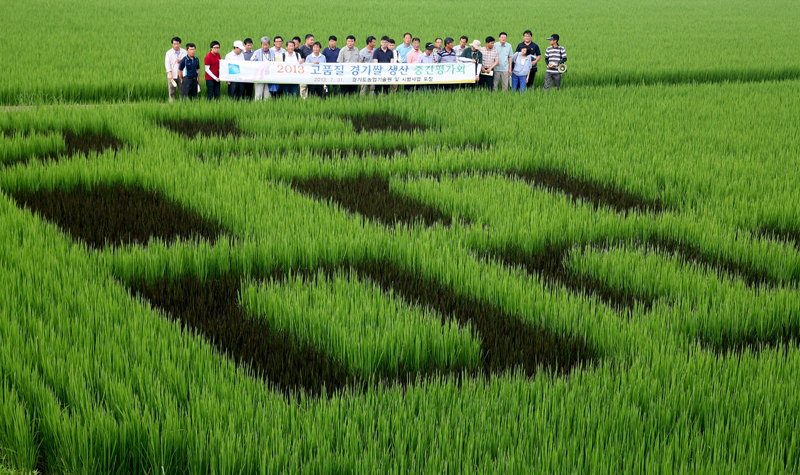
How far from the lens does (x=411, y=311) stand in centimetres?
383

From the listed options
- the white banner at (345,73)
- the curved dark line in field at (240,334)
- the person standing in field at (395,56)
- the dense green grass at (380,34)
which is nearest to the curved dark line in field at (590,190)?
the curved dark line in field at (240,334)

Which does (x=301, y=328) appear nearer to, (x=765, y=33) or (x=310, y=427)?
(x=310, y=427)

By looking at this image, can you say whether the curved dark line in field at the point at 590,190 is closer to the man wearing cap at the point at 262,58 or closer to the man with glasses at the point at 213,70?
the man wearing cap at the point at 262,58

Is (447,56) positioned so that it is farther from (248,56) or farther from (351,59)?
(248,56)

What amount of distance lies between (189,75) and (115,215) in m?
6.57

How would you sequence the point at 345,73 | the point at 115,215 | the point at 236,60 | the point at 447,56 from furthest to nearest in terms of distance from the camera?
the point at 447,56
the point at 345,73
the point at 236,60
the point at 115,215

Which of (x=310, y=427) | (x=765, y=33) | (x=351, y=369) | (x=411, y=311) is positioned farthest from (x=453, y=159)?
(x=765, y=33)

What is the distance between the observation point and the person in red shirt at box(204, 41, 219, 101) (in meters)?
11.7

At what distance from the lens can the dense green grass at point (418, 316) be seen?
98.4 inches

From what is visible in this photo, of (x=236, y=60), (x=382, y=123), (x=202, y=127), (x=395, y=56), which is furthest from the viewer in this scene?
(x=395, y=56)

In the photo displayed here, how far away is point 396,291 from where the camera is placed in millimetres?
4305

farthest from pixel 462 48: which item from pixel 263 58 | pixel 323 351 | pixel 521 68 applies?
pixel 323 351

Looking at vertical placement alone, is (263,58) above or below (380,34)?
below

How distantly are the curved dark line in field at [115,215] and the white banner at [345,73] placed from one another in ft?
19.5
